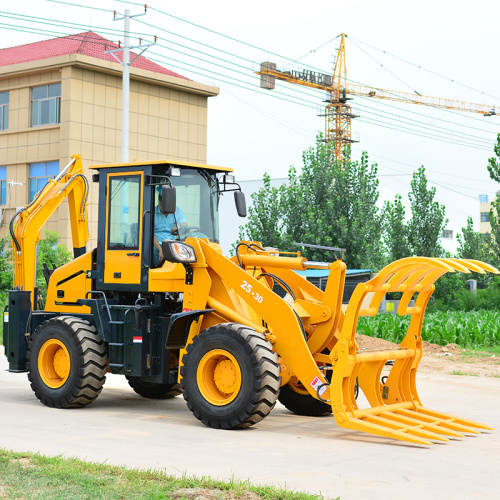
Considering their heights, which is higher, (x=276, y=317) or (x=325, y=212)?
(x=325, y=212)

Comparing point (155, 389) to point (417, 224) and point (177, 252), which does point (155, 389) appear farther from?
point (417, 224)

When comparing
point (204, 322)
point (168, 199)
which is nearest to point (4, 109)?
point (168, 199)

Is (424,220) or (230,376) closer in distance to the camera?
(230,376)

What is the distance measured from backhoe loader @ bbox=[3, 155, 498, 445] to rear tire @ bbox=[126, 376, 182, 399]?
18 mm

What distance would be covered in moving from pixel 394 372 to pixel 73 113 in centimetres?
3574

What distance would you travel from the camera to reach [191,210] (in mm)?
11859

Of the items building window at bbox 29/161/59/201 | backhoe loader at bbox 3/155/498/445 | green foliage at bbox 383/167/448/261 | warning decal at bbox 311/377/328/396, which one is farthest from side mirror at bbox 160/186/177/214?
building window at bbox 29/161/59/201

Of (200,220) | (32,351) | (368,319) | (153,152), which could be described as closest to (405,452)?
(200,220)

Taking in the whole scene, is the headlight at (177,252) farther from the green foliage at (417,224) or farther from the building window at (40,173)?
the building window at (40,173)

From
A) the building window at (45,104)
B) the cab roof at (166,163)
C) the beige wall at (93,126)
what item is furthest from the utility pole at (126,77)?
the cab roof at (166,163)

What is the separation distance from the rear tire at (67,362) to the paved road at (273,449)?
24 cm

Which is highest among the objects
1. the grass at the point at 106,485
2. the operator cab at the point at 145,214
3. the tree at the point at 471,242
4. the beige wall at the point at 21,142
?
the beige wall at the point at 21,142

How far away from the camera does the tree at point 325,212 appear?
36.5 m

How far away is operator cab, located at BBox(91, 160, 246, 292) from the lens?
1148 cm
